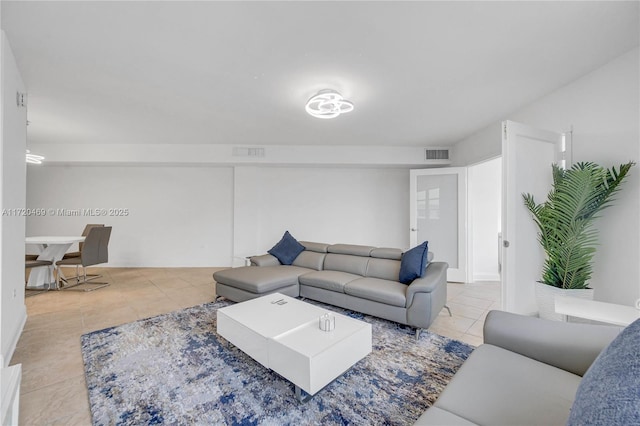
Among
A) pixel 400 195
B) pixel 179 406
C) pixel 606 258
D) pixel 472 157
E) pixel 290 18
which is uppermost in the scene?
pixel 290 18

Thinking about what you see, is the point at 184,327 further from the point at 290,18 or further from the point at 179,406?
the point at 290,18

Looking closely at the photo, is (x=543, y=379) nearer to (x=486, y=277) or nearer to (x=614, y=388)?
(x=614, y=388)

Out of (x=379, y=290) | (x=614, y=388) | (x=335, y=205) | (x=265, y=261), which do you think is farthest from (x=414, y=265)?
(x=335, y=205)

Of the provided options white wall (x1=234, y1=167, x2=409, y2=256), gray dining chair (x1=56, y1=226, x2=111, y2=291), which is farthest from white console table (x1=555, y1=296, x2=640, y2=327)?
gray dining chair (x1=56, y1=226, x2=111, y2=291)

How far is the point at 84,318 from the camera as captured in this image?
119 inches

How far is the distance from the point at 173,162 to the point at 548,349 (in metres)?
5.88

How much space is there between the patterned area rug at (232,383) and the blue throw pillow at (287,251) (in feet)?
5.43

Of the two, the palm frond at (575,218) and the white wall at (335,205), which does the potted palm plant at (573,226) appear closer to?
the palm frond at (575,218)

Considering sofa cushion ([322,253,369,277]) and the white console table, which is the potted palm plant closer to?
the white console table

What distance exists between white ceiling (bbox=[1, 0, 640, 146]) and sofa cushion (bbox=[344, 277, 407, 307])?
2153mm

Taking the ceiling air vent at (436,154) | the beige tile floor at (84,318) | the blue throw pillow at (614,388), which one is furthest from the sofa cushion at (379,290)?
the ceiling air vent at (436,154)

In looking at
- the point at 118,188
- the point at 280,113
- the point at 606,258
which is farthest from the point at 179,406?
the point at 118,188

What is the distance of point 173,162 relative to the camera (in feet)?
17.0

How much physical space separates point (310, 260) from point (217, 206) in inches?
122
